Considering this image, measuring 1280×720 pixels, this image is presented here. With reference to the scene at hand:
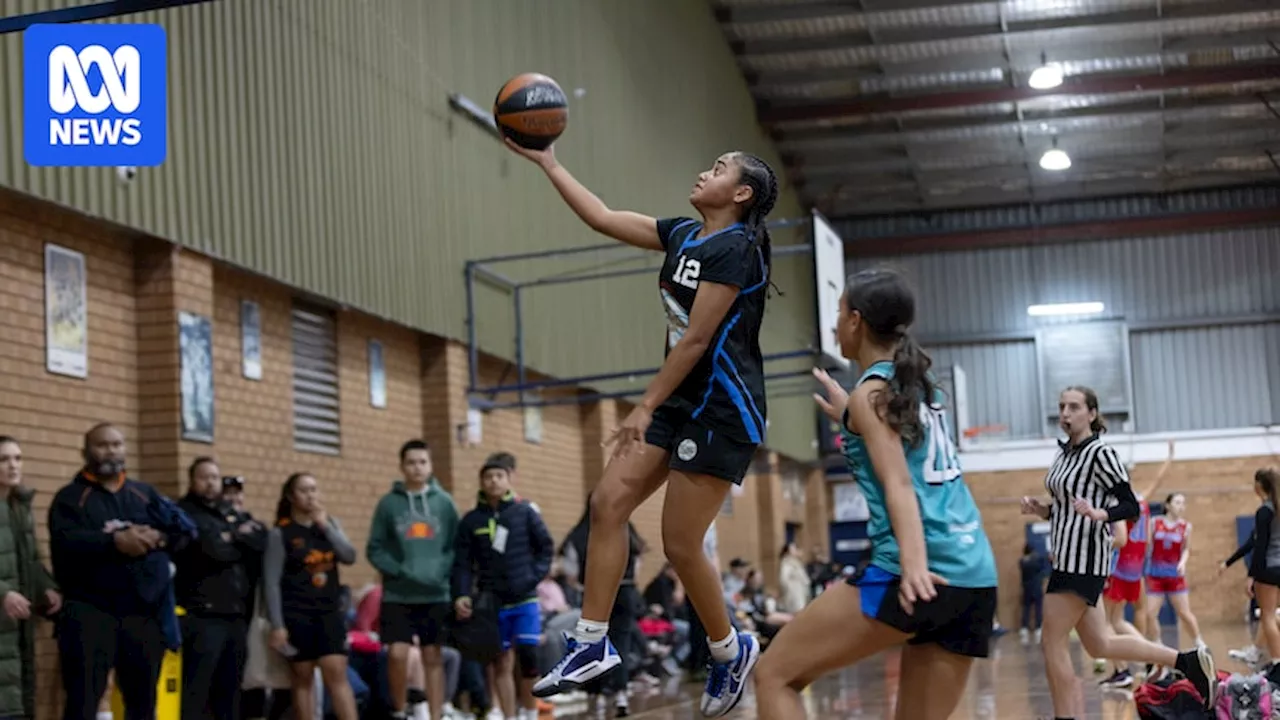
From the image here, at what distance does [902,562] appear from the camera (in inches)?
174

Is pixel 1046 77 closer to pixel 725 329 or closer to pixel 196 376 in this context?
pixel 196 376

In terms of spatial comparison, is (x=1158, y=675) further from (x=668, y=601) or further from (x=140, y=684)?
(x=668, y=601)

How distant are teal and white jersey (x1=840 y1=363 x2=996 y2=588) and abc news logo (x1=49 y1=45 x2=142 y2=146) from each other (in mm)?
3657

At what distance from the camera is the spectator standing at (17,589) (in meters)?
8.10

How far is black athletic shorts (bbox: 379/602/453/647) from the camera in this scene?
10625 mm

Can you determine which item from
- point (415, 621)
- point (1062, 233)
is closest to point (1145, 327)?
point (1062, 233)

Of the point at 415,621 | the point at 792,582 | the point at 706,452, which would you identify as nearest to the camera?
the point at 706,452

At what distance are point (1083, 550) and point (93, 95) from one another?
16.9ft

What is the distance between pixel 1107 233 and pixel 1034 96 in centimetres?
816

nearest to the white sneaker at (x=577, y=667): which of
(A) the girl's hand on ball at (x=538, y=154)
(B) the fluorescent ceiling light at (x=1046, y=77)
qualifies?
(A) the girl's hand on ball at (x=538, y=154)

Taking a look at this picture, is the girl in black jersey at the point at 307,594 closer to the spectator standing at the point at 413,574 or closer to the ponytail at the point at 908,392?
the spectator standing at the point at 413,574

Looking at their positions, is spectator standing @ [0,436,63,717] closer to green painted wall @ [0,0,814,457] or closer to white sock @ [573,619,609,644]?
green painted wall @ [0,0,814,457]

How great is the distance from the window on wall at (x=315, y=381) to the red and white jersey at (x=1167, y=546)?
7847mm

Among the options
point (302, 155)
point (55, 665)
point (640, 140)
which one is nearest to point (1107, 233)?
point (640, 140)
